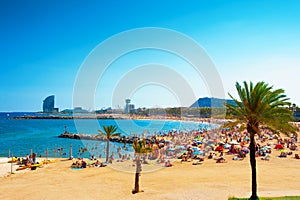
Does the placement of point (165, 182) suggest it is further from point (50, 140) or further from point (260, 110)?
point (50, 140)

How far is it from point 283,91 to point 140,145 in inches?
355

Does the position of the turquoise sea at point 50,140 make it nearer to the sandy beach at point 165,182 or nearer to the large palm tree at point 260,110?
the sandy beach at point 165,182

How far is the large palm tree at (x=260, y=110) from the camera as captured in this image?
12766 millimetres

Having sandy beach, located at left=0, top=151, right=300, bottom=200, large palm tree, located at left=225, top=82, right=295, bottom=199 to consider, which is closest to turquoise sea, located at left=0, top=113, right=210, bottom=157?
sandy beach, located at left=0, top=151, right=300, bottom=200

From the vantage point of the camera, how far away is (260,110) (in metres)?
12.8

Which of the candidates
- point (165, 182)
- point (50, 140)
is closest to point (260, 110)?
point (165, 182)

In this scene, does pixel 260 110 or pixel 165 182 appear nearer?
pixel 260 110

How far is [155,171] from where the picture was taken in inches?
915

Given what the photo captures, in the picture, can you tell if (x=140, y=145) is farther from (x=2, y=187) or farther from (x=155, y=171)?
(x=2, y=187)

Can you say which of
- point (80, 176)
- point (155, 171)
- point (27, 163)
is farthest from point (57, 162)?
point (155, 171)

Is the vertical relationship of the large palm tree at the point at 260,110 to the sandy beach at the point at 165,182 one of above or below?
above

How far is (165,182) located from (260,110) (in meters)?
9.28

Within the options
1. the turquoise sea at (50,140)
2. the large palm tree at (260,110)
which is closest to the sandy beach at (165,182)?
the large palm tree at (260,110)

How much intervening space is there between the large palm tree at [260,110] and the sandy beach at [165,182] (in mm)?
3576
